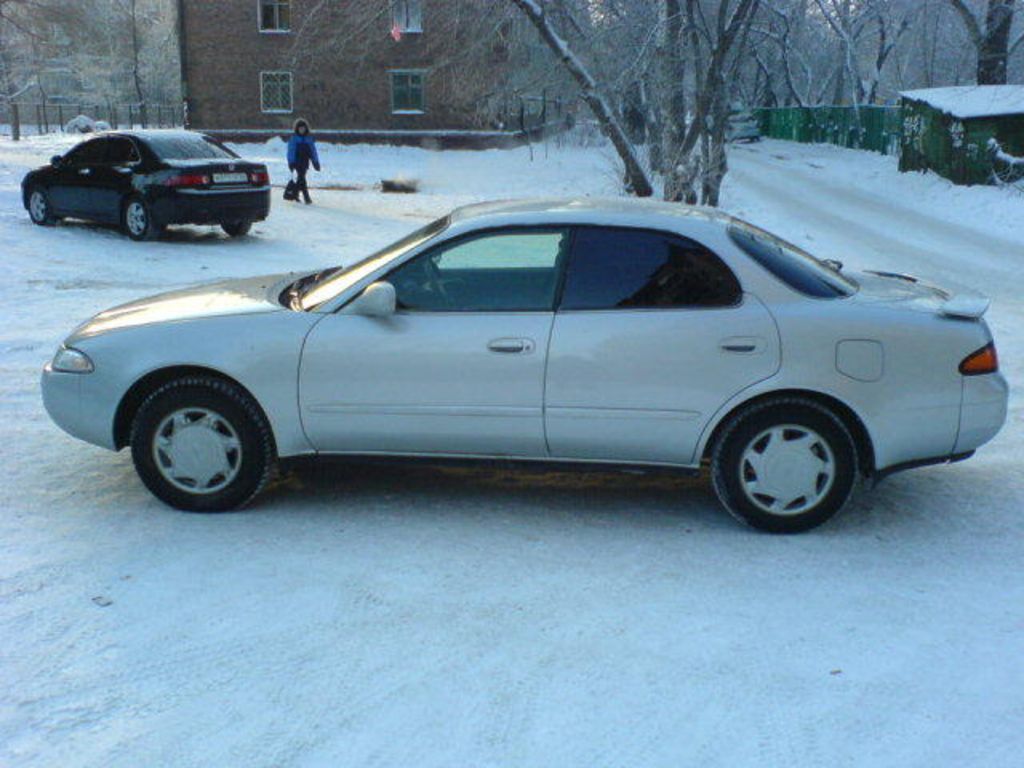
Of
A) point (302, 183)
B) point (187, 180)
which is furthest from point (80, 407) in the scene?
point (302, 183)

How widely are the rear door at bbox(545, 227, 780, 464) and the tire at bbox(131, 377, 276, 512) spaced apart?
1.41 meters

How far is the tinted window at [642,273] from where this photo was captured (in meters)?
5.26

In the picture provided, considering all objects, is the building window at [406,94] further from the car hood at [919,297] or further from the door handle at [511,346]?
the door handle at [511,346]

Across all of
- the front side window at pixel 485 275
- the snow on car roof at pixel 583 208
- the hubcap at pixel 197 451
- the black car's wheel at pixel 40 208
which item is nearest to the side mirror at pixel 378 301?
the front side window at pixel 485 275

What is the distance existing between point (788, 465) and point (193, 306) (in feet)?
9.93

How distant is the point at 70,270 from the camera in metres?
14.0

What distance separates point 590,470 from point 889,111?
120 ft

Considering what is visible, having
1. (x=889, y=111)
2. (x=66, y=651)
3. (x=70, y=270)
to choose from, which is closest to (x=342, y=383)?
(x=66, y=651)

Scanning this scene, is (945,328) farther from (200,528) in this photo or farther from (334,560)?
(200,528)

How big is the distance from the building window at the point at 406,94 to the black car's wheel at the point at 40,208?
27.7 m

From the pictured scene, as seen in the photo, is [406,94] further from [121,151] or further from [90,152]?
[121,151]

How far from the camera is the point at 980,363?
523 cm

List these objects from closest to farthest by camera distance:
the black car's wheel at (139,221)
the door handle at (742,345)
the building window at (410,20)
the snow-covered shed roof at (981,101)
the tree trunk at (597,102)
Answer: the door handle at (742,345), the black car's wheel at (139,221), the tree trunk at (597,102), the snow-covered shed roof at (981,101), the building window at (410,20)

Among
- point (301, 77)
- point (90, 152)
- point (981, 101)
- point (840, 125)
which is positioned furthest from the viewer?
point (840, 125)
